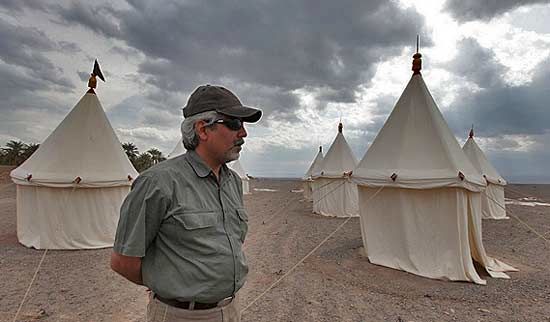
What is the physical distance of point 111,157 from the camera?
8.03 meters

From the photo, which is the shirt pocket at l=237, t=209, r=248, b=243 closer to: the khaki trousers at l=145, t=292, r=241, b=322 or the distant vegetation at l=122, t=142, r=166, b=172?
the khaki trousers at l=145, t=292, r=241, b=322

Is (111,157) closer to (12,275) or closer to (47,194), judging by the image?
(47,194)

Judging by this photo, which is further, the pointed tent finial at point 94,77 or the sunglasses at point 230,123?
the pointed tent finial at point 94,77

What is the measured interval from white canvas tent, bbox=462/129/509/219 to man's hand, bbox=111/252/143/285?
46.4 ft

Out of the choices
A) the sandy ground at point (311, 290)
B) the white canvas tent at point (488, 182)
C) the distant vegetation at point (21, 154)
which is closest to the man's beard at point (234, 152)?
the sandy ground at point (311, 290)

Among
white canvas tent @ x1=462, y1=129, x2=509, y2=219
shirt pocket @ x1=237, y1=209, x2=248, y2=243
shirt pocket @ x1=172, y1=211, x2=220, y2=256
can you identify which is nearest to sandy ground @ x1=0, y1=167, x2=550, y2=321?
shirt pocket @ x1=237, y1=209, x2=248, y2=243

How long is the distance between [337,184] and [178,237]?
12.5 m

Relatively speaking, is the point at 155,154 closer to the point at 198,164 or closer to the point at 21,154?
the point at 21,154

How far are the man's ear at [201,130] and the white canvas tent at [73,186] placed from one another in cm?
662

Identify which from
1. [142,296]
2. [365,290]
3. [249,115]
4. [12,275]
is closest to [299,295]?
[365,290]

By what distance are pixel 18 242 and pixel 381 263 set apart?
8.01 m

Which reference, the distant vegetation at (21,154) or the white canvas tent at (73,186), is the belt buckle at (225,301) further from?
the distant vegetation at (21,154)

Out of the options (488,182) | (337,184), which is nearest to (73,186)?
(337,184)

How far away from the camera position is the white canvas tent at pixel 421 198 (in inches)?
227
